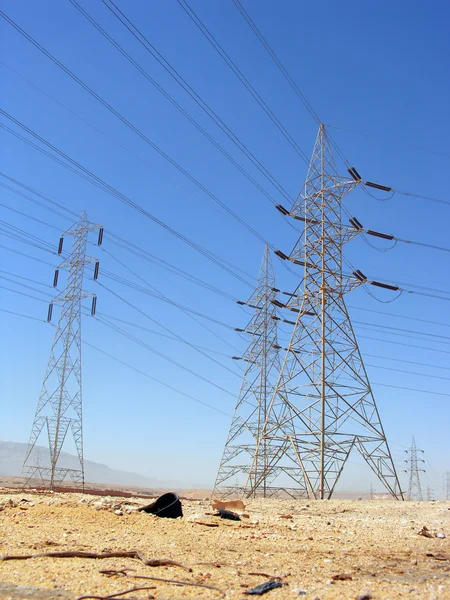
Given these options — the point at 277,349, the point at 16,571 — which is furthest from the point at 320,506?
the point at 277,349

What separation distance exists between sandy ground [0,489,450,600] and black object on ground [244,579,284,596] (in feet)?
0.27

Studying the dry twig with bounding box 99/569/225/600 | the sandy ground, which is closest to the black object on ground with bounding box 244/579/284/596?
the sandy ground

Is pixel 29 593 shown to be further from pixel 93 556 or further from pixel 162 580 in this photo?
pixel 93 556

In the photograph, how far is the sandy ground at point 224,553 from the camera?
5.61 meters

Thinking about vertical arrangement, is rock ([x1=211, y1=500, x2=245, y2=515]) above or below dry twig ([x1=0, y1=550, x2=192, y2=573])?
above

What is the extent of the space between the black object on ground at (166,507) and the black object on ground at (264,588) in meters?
5.89

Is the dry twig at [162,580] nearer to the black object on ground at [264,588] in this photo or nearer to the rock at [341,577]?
the black object on ground at [264,588]

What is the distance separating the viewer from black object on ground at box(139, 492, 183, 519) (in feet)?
37.4

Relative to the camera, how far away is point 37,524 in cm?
921

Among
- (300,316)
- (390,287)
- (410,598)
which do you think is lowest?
(410,598)

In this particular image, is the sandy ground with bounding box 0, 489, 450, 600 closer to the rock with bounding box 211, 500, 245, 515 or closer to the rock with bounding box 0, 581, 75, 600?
the rock with bounding box 0, 581, 75, 600

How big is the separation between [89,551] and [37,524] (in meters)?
2.62

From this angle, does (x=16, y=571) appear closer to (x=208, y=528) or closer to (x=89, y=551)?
(x=89, y=551)

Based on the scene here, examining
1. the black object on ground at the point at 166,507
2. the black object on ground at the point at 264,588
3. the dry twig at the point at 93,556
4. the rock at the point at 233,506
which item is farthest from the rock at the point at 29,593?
the rock at the point at 233,506
